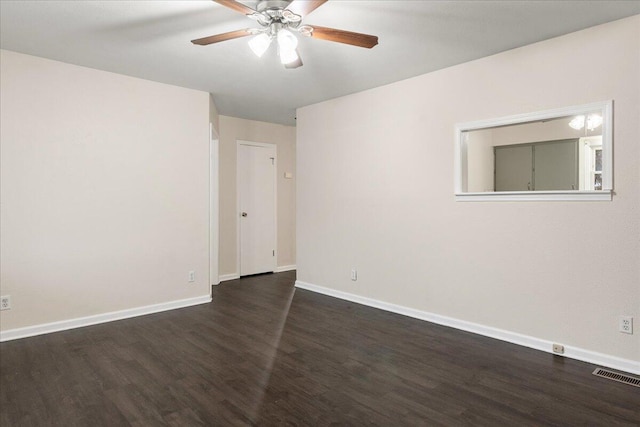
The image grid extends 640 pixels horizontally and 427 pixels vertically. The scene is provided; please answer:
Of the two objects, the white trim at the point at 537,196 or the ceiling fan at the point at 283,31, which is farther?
the white trim at the point at 537,196

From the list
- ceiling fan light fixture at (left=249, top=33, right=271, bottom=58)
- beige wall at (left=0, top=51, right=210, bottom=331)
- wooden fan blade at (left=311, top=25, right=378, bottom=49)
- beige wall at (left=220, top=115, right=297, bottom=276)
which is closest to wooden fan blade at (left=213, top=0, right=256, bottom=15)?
ceiling fan light fixture at (left=249, top=33, right=271, bottom=58)

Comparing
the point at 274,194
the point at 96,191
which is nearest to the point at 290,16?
the point at 96,191

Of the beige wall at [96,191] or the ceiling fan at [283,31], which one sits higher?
the ceiling fan at [283,31]

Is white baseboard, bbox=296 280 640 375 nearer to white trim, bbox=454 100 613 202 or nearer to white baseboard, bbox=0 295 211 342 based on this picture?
white trim, bbox=454 100 613 202

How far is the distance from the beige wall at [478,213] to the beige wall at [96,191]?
1.68 meters

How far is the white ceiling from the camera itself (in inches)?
98.6

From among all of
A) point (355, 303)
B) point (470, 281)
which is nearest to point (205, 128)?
point (355, 303)

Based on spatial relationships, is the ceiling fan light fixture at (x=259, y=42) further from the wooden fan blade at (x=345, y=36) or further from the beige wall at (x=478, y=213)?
the beige wall at (x=478, y=213)

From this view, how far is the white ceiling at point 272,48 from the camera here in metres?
2.50

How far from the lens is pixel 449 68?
11.9ft

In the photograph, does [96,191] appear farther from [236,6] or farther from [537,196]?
[537,196]

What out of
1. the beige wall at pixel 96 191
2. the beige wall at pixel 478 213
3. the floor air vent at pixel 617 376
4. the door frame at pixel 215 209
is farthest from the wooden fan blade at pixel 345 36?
the door frame at pixel 215 209

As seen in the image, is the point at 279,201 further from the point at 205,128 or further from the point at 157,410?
the point at 157,410

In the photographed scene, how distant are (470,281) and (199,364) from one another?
2.50 metres
